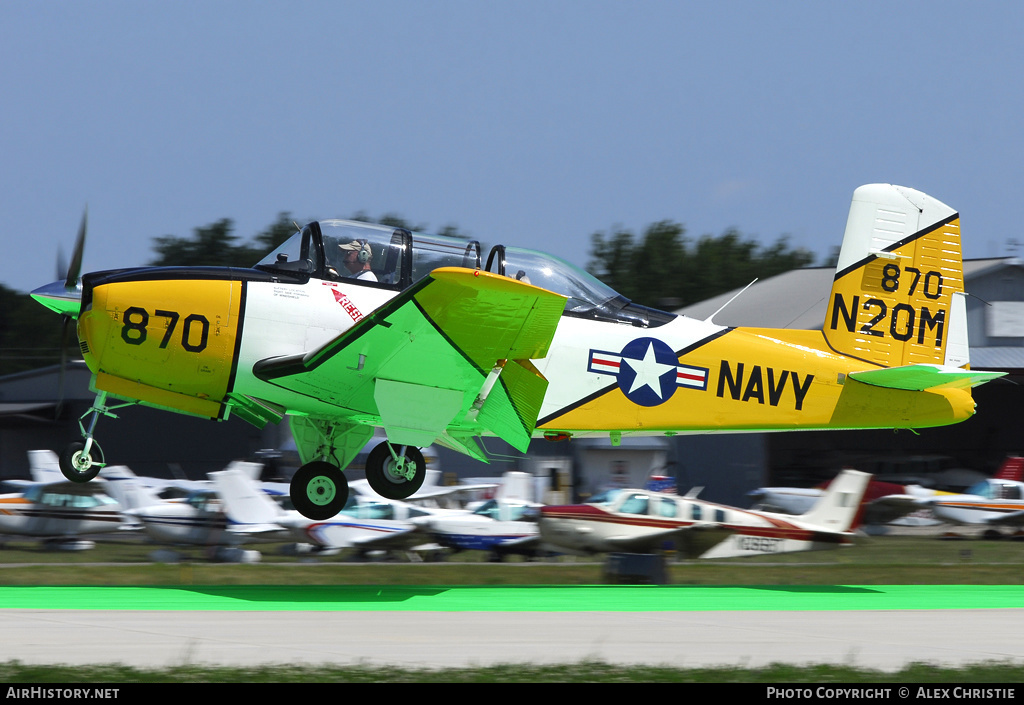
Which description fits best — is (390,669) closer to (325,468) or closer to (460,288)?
(460,288)

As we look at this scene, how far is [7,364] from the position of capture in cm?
3969

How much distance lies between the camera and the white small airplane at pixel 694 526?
48.4ft

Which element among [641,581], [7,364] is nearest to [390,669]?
[641,581]

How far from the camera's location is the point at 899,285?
34.9 ft

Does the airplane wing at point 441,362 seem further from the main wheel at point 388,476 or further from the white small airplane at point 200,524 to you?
the white small airplane at point 200,524

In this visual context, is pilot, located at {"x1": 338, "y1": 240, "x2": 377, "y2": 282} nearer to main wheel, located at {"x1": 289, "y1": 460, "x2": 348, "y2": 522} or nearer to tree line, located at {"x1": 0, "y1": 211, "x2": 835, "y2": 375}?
main wheel, located at {"x1": 289, "y1": 460, "x2": 348, "y2": 522}

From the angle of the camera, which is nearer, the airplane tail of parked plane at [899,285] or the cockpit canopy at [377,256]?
the cockpit canopy at [377,256]

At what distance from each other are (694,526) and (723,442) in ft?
35.6

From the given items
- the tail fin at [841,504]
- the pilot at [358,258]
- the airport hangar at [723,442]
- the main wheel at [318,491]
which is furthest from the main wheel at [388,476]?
the airport hangar at [723,442]

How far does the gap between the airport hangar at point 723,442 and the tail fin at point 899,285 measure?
11790 millimetres

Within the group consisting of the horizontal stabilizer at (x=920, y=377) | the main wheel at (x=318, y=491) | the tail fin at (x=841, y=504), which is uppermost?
the horizontal stabilizer at (x=920, y=377)

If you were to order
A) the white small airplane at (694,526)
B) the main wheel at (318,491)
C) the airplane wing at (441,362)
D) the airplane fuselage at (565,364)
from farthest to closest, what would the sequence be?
the white small airplane at (694,526) < the main wheel at (318,491) < the airplane fuselage at (565,364) < the airplane wing at (441,362)

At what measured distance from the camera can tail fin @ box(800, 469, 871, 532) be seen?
14892 millimetres

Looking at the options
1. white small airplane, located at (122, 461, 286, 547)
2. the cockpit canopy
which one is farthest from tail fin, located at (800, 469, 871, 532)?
white small airplane, located at (122, 461, 286, 547)
